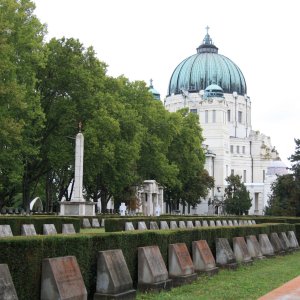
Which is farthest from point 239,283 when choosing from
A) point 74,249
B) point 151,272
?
point 74,249

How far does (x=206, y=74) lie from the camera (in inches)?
5123

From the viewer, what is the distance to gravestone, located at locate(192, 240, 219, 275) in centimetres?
1396

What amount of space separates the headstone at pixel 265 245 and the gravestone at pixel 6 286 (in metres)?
13.5

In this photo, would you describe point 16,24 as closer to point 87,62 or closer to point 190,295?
point 87,62

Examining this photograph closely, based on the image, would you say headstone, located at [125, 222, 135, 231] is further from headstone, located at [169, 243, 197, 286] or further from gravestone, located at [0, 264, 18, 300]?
gravestone, located at [0, 264, 18, 300]

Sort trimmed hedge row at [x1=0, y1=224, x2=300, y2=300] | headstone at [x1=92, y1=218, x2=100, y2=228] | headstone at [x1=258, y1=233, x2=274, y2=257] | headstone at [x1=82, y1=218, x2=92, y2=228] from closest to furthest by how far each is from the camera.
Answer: trimmed hedge row at [x1=0, y1=224, x2=300, y2=300], headstone at [x1=258, y1=233, x2=274, y2=257], headstone at [x1=82, y1=218, x2=92, y2=228], headstone at [x1=92, y1=218, x2=100, y2=228]

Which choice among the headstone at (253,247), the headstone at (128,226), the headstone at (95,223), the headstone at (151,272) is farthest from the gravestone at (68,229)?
the headstone at (95,223)

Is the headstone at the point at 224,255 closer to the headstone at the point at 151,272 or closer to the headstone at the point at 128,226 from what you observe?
the headstone at the point at 151,272

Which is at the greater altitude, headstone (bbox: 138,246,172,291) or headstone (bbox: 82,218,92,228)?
headstone (bbox: 82,218,92,228)

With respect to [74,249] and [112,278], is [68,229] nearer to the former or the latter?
[112,278]

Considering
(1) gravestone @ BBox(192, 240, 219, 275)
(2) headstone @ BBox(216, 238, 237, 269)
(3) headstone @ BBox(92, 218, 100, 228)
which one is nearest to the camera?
(1) gravestone @ BBox(192, 240, 219, 275)

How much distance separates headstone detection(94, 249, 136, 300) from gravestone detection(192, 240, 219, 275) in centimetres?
397

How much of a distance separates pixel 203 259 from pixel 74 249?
5442mm

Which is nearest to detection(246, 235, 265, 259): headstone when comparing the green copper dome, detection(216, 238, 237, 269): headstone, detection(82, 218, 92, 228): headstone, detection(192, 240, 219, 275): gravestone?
detection(216, 238, 237, 269): headstone
